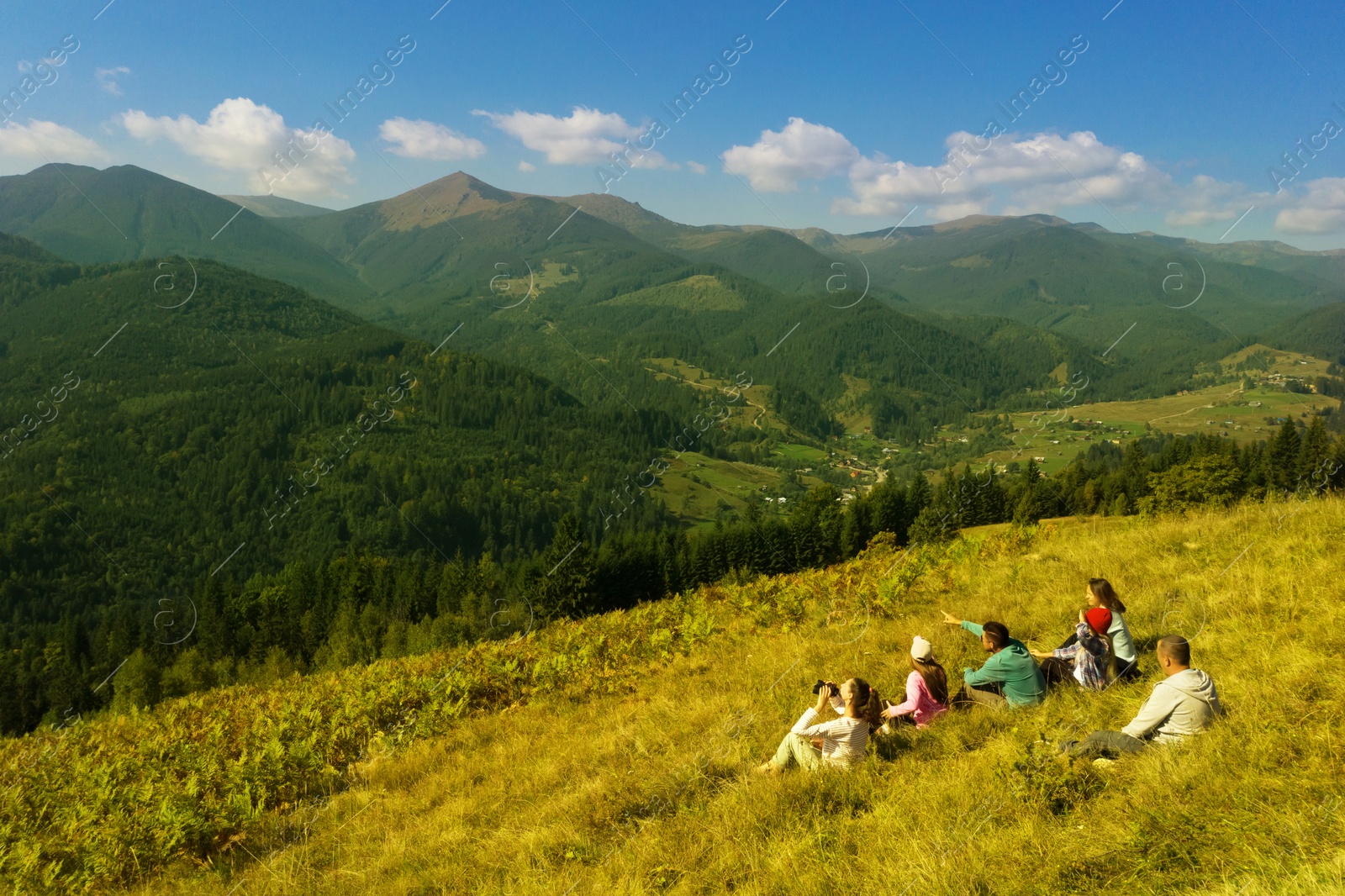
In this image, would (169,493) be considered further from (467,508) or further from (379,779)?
(379,779)

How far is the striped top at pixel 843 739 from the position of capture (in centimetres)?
739

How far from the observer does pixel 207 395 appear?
19212 cm

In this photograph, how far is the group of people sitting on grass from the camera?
6.54 m

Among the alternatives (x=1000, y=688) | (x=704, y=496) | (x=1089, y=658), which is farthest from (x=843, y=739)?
(x=704, y=496)

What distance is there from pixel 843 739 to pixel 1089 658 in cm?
334

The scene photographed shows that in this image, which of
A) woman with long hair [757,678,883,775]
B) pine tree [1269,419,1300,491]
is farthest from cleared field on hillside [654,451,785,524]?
woman with long hair [757,678,883,775]

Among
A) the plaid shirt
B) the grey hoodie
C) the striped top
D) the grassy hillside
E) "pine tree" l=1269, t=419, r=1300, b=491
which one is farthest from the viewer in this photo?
"pine tree" l=1269, t=419, r=1300, b=491

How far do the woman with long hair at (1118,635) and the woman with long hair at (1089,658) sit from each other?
55 mm

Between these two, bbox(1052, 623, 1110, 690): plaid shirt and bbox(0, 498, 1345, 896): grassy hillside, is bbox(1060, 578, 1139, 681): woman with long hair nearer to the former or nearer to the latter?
bbox(1052, 623, 1110, 690): plaid shirt

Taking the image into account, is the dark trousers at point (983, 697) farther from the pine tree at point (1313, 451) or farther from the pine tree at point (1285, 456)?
the pine tree at point (1285, 456)

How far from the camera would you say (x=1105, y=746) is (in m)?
6.42

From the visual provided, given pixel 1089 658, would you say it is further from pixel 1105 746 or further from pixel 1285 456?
pixel 1285 456

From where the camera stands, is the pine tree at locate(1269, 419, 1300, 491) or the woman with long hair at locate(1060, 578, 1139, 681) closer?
the woman with long hair at locate(1060, 578, 1139, 681)

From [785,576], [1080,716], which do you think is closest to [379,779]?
[1080,716]
